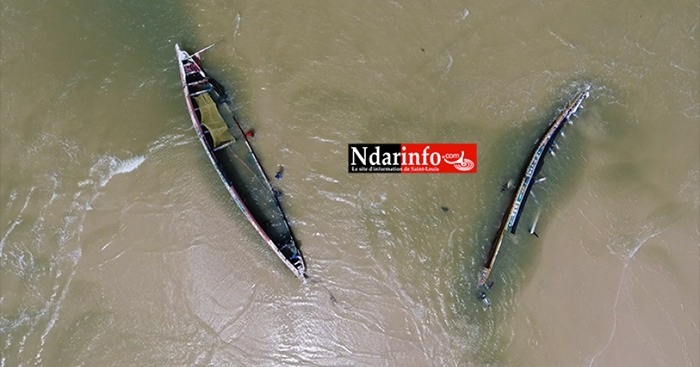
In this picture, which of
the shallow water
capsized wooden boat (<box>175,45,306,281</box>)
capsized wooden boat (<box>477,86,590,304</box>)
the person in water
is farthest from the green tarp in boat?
capsized wooden boat (<box>477,86,590,304</box>)

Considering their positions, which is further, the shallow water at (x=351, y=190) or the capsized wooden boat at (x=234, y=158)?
the shallow water at (x=351, y=190)

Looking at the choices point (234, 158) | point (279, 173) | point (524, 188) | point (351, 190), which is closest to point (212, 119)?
point (234, 158)

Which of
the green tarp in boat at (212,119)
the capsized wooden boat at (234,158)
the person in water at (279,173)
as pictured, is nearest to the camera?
the capsized wooden boat at (234,158)

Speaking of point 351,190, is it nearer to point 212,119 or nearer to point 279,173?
point 279,173

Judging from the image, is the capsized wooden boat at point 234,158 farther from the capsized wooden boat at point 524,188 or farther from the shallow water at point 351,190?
the capsized wooden boat at point 524,188

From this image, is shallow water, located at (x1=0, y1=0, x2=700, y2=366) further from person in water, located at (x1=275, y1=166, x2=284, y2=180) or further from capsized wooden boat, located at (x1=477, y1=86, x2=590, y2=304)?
capsized wooden boat, located at (x1=477, y1=86, x2=590, y2=304)

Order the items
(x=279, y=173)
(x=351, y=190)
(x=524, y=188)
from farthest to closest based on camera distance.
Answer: (x=351, y=190), (x=279, y=173), (x=524, y=188)

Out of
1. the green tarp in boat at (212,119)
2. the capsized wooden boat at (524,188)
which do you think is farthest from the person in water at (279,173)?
the capsized wooden boat at (524,188)
